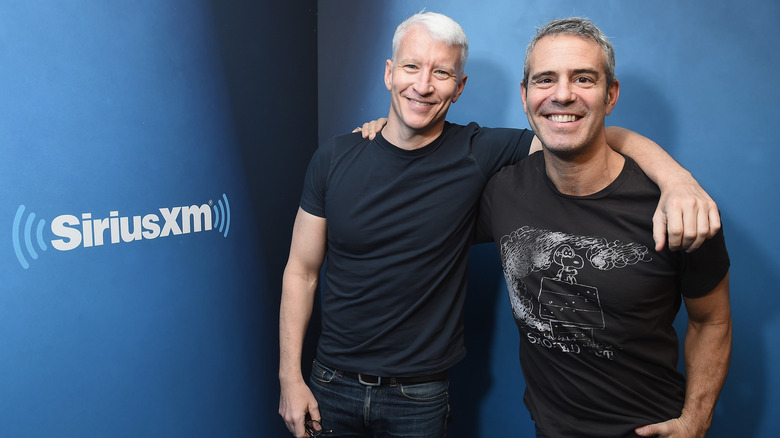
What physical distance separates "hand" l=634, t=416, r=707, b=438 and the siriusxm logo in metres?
1.27

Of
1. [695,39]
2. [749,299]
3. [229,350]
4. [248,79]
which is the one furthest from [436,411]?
[695,39]

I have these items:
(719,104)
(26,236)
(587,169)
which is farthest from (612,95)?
(26,236)

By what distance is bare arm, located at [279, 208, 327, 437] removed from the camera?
4.93ft

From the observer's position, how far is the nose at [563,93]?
47.2 inches

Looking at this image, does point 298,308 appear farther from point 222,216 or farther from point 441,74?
point 441,74

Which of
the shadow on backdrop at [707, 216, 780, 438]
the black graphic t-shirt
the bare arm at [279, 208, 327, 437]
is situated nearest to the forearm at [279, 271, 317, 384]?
the bare arm at [279, 208, 327, 437]

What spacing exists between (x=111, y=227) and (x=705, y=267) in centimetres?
137

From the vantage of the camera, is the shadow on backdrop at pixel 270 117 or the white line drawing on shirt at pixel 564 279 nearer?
the white line drawing on shirt at pixel 564 279

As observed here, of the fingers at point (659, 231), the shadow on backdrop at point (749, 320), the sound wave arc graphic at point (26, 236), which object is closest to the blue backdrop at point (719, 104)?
the shadow on backdrop at point (749, 320)

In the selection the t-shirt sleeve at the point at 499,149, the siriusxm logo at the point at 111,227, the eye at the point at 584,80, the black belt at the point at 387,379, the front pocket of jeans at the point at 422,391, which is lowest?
the front pocket of jeans at the point at 422,391

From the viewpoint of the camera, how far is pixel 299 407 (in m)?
1.48

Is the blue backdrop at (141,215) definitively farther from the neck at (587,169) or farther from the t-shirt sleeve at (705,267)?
the t-shirt sleeve at (705,267)

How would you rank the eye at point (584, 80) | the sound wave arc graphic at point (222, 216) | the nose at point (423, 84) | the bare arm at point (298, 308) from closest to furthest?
the eye at point (584, 80)
the nose at point (423, 84)
the bare arm at point (298, 308)
the sound wave arc graphic at point (222, 216)

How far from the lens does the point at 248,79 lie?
1.74 m
